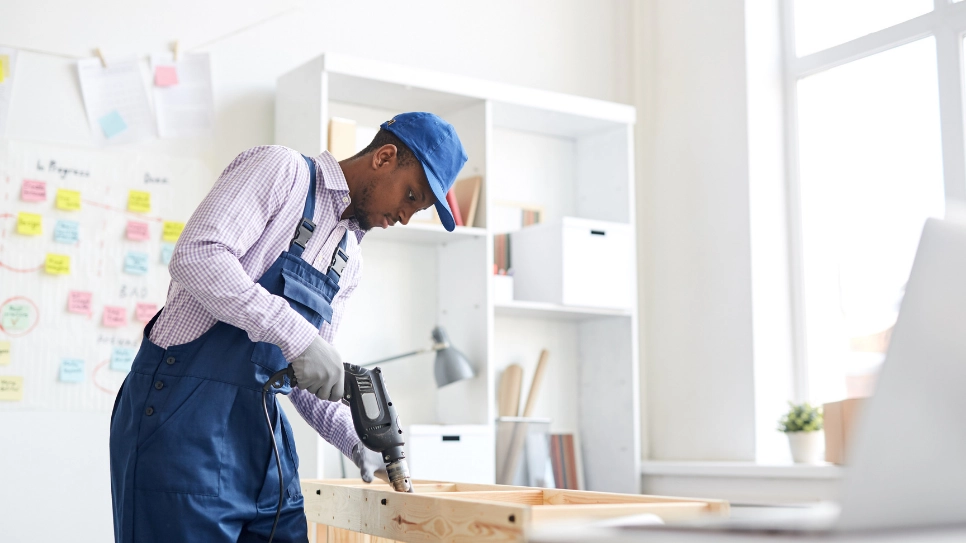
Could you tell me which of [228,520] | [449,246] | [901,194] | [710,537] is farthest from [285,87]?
[710,537]

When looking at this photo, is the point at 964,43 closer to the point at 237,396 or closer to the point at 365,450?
the point at 365,450

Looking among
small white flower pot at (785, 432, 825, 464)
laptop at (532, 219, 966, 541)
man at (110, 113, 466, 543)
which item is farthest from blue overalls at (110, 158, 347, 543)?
small white flower pot at (785, 432, 825, 464)

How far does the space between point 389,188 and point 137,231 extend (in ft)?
4.37

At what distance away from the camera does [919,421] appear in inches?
32.3

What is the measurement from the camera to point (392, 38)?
332 cm

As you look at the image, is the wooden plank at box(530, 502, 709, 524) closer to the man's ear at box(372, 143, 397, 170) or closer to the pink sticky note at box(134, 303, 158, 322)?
the man's ear at box(372, 143, 397, 170)

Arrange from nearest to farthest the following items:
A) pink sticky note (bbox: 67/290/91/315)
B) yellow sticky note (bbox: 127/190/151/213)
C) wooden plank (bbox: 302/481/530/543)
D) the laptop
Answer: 1. the laptop
2. wooden plank (bbox: 302/481/530/543)
3. pink sticky note (bbox: 67/290/91/315)
4. yellow sticky note (bbox: 127/190/151/213)

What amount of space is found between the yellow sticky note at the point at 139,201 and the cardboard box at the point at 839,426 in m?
2.08

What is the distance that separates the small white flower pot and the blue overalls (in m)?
1.88

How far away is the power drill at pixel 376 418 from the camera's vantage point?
1.58 metres

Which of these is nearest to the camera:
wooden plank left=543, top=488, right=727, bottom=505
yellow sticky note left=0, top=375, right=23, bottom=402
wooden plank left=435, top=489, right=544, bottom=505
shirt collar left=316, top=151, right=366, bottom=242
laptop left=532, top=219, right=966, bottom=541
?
laptop left=532, top=219, right=966, bottom=541

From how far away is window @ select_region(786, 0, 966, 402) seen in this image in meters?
3.01

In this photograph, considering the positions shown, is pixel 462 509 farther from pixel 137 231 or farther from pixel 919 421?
pixel 137 231

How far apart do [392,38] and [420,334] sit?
1.04m
